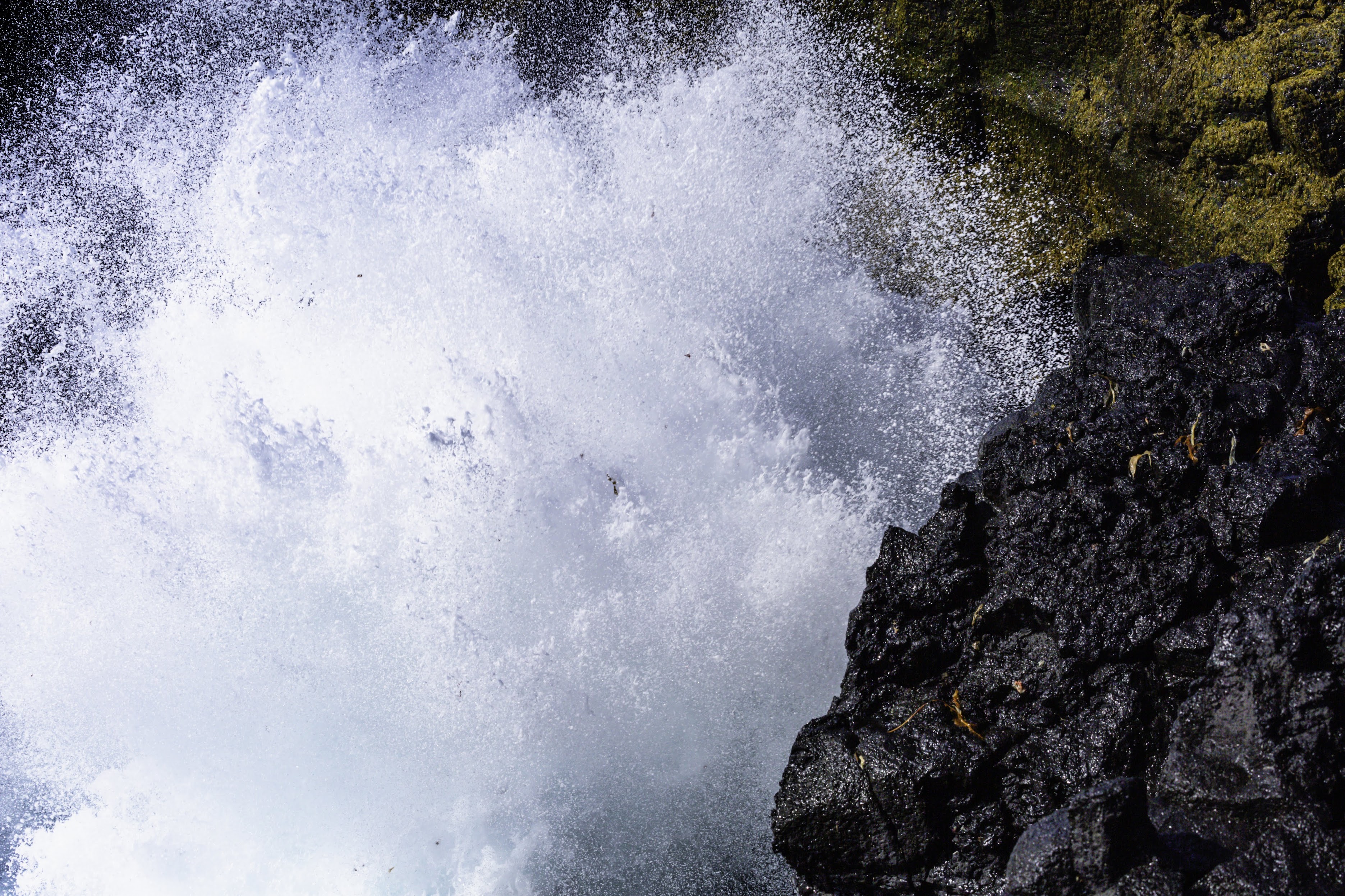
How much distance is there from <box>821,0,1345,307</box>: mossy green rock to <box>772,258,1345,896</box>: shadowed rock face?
0.52 meters

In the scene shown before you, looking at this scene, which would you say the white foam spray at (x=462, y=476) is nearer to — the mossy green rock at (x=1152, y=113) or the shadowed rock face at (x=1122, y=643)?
the mossy green rock at (x=1152, y=113)

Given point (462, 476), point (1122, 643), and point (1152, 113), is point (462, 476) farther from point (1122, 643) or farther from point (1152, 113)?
point (1152, 113)

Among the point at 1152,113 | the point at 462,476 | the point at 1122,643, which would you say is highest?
the point at 462,476

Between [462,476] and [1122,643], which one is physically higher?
[462,476]

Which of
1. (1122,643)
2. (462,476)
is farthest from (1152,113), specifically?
(462,476)

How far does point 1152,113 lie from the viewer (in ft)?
10.6

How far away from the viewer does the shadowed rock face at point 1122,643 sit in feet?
5.92

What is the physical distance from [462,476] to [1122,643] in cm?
283

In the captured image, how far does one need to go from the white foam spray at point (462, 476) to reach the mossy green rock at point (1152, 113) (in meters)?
0.37

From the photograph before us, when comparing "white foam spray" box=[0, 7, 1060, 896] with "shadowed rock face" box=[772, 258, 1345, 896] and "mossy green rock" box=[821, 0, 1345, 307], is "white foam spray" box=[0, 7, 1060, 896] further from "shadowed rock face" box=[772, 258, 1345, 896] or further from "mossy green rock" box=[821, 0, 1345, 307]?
"shadowed rock face" box=[772, 258, 1345, 896]

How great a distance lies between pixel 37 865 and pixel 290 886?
6.01ft

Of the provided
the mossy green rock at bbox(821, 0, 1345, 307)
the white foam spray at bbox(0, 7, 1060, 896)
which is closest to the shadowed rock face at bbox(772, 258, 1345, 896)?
Answer: the mossy green rock at bbox(821, 0, 1345, 307)

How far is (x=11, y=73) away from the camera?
5215 millimetres

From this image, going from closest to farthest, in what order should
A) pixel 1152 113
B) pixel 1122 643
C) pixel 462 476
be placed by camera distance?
1. pixel 1122 643
2. pixel 1152 113
3. pixel 462 476
